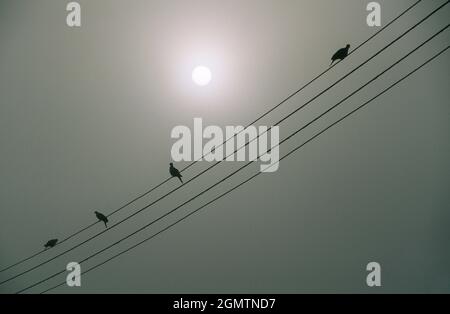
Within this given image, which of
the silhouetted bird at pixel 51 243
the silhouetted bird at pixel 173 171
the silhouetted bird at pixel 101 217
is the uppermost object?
the silhouetted bird at pixel 173 171

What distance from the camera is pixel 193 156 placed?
4.57m

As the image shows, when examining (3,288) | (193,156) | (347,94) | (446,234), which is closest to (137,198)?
(193,156)

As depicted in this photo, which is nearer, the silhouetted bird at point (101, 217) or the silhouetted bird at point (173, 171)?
the silhouetted bird at point (173, 171)

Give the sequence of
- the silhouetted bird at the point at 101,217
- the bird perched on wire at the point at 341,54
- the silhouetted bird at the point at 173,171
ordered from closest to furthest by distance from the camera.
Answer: the bird perched on wire at the point at 341,54, the silhouetted bird at the point at 173,171, the silhouetted bird at the point at 101,217

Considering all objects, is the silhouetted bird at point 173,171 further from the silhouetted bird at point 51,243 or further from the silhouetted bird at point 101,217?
the silhouetted bird at point 51,243

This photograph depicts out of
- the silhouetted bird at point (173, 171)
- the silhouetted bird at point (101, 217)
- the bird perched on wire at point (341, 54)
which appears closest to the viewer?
the bird perched on wire at point (341, 54)

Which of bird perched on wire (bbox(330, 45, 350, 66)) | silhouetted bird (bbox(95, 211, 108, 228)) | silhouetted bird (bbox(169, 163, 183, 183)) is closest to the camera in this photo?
bird perched on wire (bbox(330, 45, 350, 66))

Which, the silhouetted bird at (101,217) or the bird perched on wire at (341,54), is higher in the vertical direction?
the bird perched on wire at (341,54)

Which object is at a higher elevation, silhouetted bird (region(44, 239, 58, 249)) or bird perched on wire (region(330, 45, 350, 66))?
bird perched on wire (region(330, 45, 350, 66))


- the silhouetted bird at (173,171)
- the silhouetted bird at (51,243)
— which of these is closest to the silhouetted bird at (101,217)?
the silhouetted bird at (51,243)

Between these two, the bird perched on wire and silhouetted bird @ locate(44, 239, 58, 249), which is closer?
the bird perched on wire

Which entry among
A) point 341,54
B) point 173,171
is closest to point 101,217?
point 173,171

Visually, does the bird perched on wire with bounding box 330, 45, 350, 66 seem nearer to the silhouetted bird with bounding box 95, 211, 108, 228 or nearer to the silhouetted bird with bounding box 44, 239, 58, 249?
the silhouetted bird with bounding box 95, 211, 108, 228

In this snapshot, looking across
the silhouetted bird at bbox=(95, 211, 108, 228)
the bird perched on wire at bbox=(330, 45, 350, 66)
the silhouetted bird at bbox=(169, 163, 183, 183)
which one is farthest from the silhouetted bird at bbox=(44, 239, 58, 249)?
the bird perched on wire at bbox=(330, 45, 350, 66)
